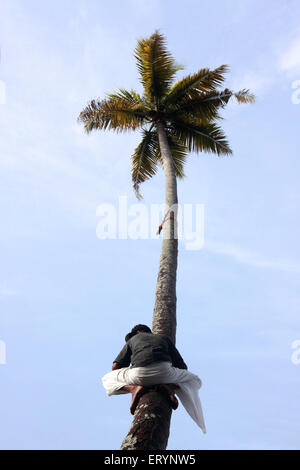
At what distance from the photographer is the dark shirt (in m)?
4.70

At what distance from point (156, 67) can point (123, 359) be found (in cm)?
937

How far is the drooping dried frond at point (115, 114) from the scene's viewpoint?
11.8 metres

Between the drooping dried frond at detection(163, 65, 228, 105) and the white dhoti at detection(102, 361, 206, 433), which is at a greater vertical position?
the drooping dried frond at detection(163, 65, 228, 105)

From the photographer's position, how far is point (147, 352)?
4.78 m

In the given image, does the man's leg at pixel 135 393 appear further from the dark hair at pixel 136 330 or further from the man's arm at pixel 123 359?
the dark hair at pixel 136 330

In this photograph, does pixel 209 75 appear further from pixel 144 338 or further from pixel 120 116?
pixel 144 338

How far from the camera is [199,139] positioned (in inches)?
481

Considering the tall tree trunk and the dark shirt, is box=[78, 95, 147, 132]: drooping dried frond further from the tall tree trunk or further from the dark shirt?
the dark shirt

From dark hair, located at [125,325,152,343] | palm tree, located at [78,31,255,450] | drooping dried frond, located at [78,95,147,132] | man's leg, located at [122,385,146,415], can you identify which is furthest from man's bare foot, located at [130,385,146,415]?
drooping dried frond, located at [78,95,147,132]

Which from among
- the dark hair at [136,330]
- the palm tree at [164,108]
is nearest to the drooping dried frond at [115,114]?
the palm tree at [164,108]

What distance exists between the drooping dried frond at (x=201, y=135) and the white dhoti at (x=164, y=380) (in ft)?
28.3
